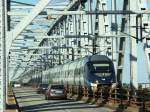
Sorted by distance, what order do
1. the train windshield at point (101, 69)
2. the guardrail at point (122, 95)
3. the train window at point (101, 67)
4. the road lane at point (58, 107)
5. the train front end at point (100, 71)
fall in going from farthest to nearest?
1. the train window at point (101, 67)
2. the train windshield at point (101, 69)
3. the train front end at point (100, 71)
4. the road lane at point (58, 107)
5. the guardrail at point (122, 95)

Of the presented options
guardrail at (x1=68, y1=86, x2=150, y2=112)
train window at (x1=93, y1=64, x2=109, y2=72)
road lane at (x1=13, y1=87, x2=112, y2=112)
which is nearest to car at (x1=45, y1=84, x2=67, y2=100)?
guardrail at (x1=68, y1=86, x2=150, y2=112)

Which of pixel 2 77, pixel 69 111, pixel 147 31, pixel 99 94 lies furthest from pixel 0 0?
pixel 147 31

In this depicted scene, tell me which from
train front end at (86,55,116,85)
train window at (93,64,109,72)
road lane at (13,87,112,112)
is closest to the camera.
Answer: road lane at (13,87,112,112)

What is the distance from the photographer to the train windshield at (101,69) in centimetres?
4556

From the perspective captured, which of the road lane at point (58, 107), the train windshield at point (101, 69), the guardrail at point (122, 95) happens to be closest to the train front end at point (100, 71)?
the train windshield at point (101, 69)

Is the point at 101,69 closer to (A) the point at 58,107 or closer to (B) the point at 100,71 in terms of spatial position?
(B) the point at 100,71

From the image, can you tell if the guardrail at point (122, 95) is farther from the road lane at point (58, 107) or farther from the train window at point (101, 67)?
the train window at point (101, 67)

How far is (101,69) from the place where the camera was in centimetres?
4575

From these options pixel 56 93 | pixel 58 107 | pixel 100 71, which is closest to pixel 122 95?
pixel 58 107

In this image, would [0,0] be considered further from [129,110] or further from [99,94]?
[99,94]

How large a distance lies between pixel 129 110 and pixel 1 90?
6.93 metres

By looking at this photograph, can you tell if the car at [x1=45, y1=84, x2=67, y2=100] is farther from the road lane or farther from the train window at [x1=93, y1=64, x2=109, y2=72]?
the road lane

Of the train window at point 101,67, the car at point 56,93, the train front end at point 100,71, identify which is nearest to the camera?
the train front end at point 100,71

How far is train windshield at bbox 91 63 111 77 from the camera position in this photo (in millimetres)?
45562
